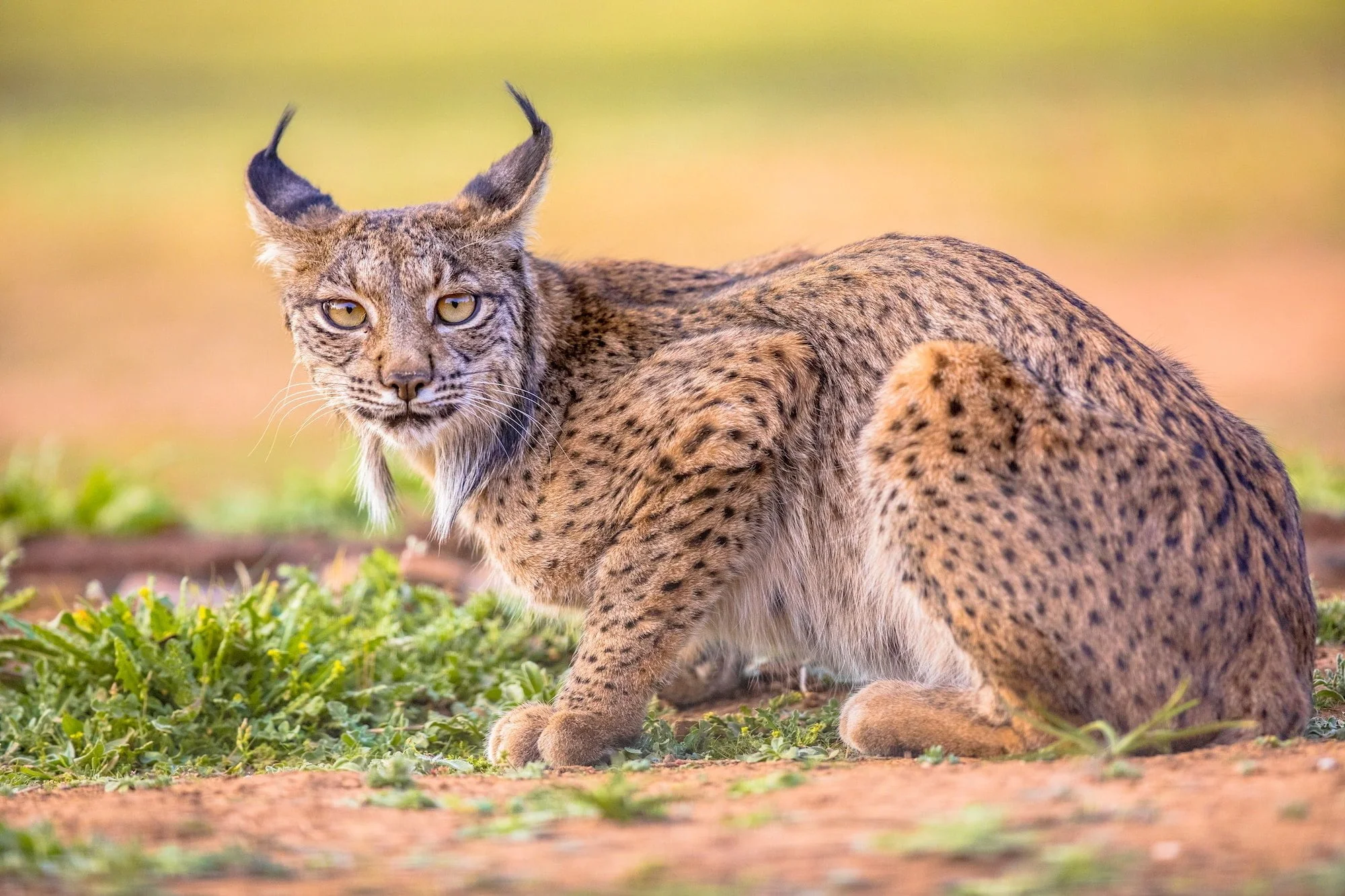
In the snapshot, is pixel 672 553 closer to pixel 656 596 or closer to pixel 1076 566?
pixel 656 596

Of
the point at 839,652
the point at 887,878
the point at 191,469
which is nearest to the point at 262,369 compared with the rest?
the point at 191,469

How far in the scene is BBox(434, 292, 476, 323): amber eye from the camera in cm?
522

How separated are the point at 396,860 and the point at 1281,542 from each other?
2.88 m

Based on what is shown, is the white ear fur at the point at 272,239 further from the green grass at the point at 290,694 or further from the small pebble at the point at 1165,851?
the small pebble at the point at 1165,851

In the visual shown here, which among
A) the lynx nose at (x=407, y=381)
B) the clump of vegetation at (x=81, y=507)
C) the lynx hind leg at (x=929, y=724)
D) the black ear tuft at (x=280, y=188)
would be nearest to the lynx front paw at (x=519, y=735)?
the lynx hind leg at (x=929, y=724)

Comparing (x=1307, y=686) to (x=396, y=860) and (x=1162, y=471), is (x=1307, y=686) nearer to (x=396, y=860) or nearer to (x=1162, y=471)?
(x=1162, y=471)

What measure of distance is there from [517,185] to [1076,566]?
8.68ft

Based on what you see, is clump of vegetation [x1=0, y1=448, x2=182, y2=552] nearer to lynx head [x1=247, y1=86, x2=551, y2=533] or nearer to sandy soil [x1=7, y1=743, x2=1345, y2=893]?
lynx head [x1=247, y1=86, x2=551, y2=533]

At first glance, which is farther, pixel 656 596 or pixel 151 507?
pixel 151 507

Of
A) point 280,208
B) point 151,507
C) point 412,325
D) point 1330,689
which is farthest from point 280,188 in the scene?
point 1330,689

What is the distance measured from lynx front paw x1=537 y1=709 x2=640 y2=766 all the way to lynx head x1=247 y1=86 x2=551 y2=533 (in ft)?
3.49

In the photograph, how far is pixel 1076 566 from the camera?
13.8 ft

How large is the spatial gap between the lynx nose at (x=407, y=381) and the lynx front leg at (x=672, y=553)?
2.80 ft

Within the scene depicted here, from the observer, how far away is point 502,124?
27.0 m
